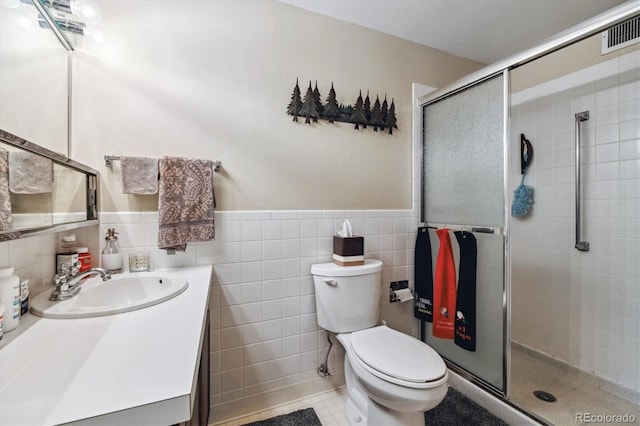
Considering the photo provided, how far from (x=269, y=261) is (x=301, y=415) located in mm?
818

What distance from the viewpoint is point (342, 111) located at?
5.42ft

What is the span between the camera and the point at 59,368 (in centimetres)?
51

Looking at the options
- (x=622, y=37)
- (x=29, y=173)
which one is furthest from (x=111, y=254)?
(x=622, y=37)

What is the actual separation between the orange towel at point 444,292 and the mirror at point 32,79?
1898 mm

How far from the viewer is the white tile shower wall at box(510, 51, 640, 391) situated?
1.51 meters

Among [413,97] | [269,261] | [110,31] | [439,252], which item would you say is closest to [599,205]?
[439,252]

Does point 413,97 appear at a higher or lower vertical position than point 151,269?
higher

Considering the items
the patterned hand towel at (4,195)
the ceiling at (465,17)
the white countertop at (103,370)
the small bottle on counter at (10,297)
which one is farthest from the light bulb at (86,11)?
the white countertop at (103,370)

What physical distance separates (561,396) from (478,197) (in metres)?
1.22

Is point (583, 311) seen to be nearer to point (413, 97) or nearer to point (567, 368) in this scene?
point (567, 368)

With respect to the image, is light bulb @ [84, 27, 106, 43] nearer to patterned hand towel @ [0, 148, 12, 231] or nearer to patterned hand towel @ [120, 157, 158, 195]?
patterned hand towel @ [120, 157, 158, 195]

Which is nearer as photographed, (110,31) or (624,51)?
(110,31)

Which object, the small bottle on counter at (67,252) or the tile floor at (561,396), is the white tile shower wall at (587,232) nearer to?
the tile floor at (561,396)

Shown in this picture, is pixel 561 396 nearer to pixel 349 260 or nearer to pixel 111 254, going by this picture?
pixel 349 260
